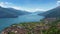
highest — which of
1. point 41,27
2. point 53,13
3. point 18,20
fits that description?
point 53,13

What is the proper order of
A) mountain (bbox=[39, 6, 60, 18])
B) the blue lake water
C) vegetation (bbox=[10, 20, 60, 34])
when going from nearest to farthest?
vegetation (bbox=[10, 20, 60, 34])
the blue lake water
mountain (bbox=[39, 6, 60, 18])

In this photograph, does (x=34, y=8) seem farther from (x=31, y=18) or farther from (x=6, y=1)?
(x=6, y=1)

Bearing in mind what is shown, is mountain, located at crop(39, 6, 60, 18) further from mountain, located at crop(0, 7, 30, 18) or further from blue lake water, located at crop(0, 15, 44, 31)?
mountain, located at crop(0, 7, 30, 18)

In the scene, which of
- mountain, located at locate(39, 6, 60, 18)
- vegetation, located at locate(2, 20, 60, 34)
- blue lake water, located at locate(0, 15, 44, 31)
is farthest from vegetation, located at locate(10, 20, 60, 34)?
mountain, located at locate(39, 6, 60, 18)

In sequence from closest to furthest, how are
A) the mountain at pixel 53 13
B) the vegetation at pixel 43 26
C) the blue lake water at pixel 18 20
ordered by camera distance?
the vegetation at pixel 43 26, the blue lake water at pixel 18 20, the mountain at pixel 53 13

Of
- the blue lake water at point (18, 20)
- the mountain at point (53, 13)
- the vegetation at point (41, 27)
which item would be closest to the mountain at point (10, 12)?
the blue lake water at point (18, 20)

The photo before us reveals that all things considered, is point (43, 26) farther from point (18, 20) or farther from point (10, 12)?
point (10, 12)

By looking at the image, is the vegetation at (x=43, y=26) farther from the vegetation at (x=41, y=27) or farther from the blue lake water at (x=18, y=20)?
the blue lake water at (x=18, y=20)

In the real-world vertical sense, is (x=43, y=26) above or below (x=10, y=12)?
below

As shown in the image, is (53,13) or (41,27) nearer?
(41,27)

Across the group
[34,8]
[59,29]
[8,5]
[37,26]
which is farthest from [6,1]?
[59,29]

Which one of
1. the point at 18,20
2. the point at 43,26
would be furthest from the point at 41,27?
the point at 18,20
